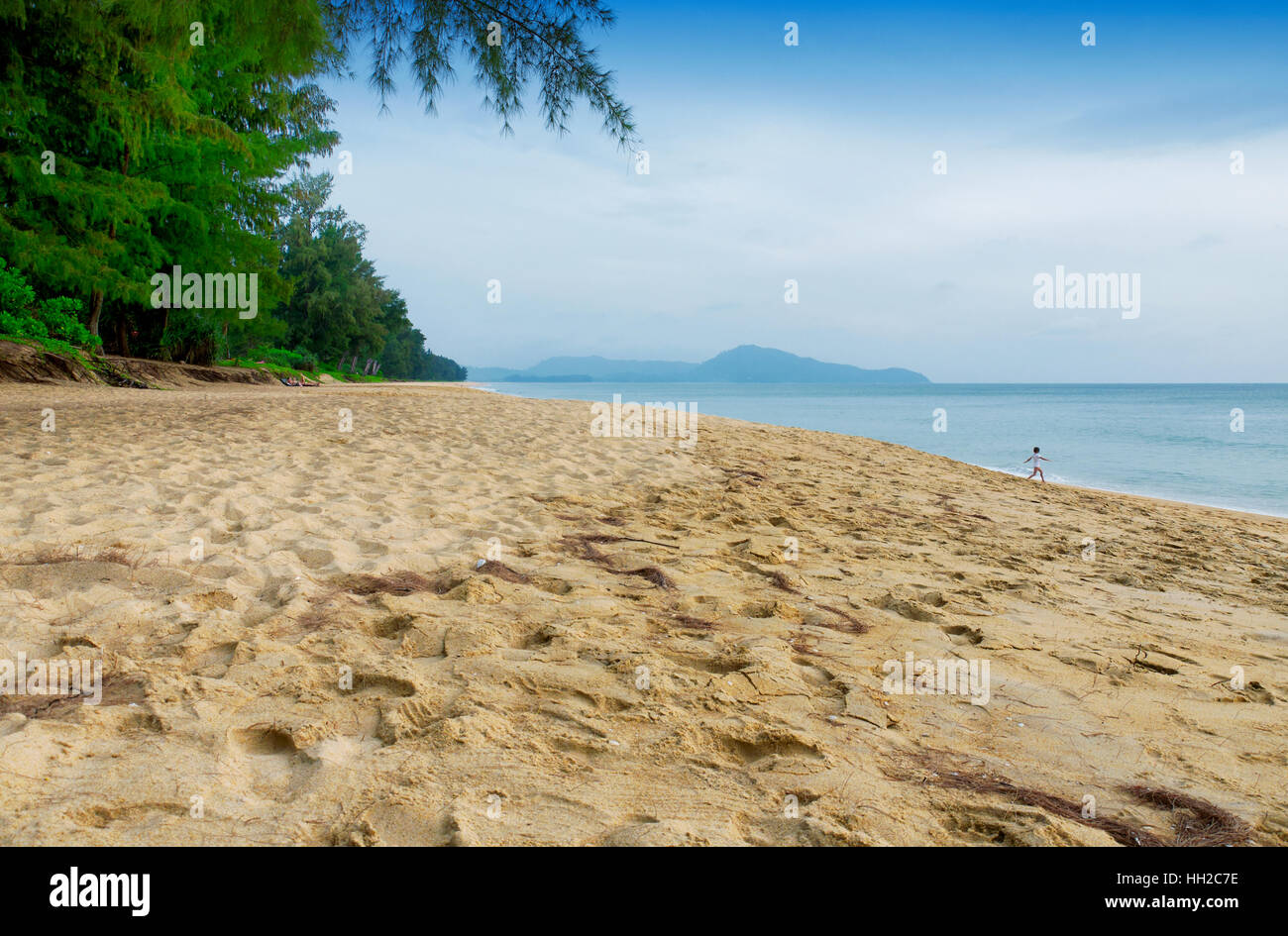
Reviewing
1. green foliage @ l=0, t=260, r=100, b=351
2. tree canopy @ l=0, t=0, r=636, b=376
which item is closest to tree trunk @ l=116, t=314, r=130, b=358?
tree canopy @ l=0, t=0, r=636, b=376

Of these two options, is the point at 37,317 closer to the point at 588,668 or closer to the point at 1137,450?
the point at 588,668

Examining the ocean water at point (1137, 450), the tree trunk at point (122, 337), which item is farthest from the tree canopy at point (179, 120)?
the ocean water at point (1137, 450)

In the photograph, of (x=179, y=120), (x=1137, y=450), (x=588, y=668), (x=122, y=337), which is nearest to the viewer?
(x=588, y=668)

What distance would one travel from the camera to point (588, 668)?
2723mm

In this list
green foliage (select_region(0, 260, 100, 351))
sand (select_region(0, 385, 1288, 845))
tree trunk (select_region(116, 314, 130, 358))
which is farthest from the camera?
tree trunk (select_region(116, 314, 130, 358))

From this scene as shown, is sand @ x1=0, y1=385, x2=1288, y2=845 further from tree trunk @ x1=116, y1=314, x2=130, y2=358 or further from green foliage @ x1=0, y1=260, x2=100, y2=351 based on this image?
tree trunk @ x1=116, y1=314, x2=130, y2=358

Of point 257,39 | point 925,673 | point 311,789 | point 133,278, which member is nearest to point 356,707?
point 311,789

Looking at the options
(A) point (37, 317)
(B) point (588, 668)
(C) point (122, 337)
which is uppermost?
(C) point (122, 337)

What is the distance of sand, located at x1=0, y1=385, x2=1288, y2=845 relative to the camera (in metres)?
1.86

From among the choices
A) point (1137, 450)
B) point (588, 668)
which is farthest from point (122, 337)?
point (1137, 450)
